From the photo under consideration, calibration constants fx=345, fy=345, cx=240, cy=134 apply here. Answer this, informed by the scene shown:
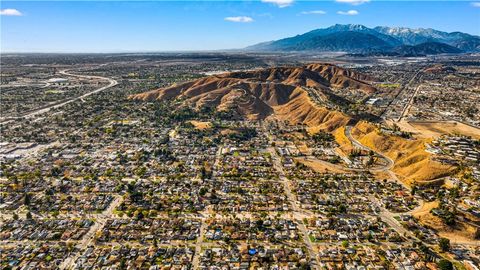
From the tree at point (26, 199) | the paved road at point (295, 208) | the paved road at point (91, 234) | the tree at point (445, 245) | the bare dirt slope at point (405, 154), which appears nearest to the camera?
the paved road at point (91, 234)

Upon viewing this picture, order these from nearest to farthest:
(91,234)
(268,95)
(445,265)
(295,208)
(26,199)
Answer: (445,265) < (91,234) < (295,208) < (26,199) < (268,95)

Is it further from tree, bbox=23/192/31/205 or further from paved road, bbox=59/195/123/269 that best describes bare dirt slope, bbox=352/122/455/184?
tree, bbox=23/192/31/205

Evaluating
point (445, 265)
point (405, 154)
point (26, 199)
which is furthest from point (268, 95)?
point (445, 265)

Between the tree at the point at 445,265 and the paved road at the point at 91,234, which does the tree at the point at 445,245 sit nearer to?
the tree at the point at 445,265

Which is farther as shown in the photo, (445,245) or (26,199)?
(26,199)

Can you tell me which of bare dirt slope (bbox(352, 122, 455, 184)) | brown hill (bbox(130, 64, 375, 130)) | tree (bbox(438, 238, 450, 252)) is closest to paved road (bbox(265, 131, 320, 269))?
tree (bbox(438, 238, 450, 252))

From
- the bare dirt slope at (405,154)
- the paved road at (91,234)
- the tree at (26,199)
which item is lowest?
the paved road at (91,234)

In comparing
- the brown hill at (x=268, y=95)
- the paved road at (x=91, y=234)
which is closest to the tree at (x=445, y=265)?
the paved road at (x=91, y=234)

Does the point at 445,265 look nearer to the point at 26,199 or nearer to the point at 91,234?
the point at 91,234

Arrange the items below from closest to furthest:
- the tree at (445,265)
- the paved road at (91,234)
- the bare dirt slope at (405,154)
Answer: the tree at (445,265)
the paved road at (91,234)
the bare dirt slope at (405,154)
